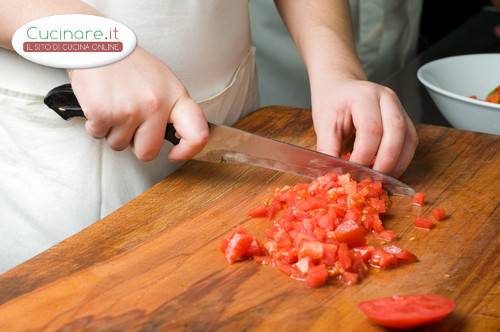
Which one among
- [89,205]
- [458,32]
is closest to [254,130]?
[89,205]

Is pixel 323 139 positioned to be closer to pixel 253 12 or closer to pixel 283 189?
pixel 283 189

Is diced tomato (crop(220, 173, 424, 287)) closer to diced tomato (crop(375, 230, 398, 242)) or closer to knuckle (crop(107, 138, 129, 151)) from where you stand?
diced tomato (crop(375, 230, 398, 242))

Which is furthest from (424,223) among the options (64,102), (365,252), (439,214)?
(64,102)

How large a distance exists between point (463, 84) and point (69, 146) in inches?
38.9

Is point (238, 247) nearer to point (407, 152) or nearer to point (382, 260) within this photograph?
point (382, 260)

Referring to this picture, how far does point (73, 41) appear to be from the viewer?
53.4 inches

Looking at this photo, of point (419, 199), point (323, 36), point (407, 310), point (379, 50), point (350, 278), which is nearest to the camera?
point (407, 310)

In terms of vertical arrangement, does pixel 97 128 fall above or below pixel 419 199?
above

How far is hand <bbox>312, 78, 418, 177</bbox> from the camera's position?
1.50m

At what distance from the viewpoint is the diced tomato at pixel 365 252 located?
4.16 feet

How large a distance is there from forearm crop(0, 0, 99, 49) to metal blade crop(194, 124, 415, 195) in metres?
0.33

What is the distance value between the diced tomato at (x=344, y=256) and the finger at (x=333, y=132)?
0.34 meters

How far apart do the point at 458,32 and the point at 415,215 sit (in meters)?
1.54

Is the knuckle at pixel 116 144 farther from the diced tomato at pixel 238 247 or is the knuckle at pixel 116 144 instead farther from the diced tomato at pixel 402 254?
the diced tomato at pixel 402 254
